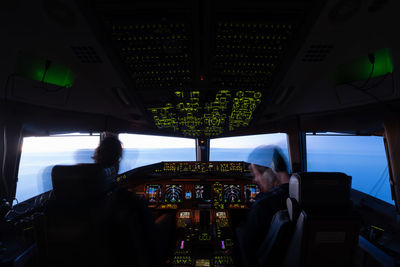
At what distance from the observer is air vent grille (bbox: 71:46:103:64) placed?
154cm

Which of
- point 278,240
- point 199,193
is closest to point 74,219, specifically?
point 278,240

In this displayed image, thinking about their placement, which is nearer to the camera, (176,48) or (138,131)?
(176,48)

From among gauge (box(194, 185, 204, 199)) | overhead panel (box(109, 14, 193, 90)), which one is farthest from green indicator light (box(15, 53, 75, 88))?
gauge (box(194, 185, 204, 199))

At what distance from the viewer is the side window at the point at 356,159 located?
2.29 m

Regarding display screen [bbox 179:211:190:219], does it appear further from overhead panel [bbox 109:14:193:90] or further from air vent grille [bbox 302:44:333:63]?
air vent grille [bbox 302:44:333:63]

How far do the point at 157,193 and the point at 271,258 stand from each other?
201 centimetres

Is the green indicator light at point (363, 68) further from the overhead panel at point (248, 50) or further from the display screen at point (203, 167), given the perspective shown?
the display screen at point (203, 167)

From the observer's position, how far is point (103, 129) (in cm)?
284

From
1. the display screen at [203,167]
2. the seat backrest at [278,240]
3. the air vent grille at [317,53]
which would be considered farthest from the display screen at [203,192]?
the air vent grille at [317,53]

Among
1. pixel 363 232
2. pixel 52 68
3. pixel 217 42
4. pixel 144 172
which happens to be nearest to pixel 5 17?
pixel 52 68

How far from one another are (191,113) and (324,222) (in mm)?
1439

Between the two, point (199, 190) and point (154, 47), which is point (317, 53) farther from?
point (199, 190)

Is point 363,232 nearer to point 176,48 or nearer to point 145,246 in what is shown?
point 145,246

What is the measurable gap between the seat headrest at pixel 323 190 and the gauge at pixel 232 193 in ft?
6.07
